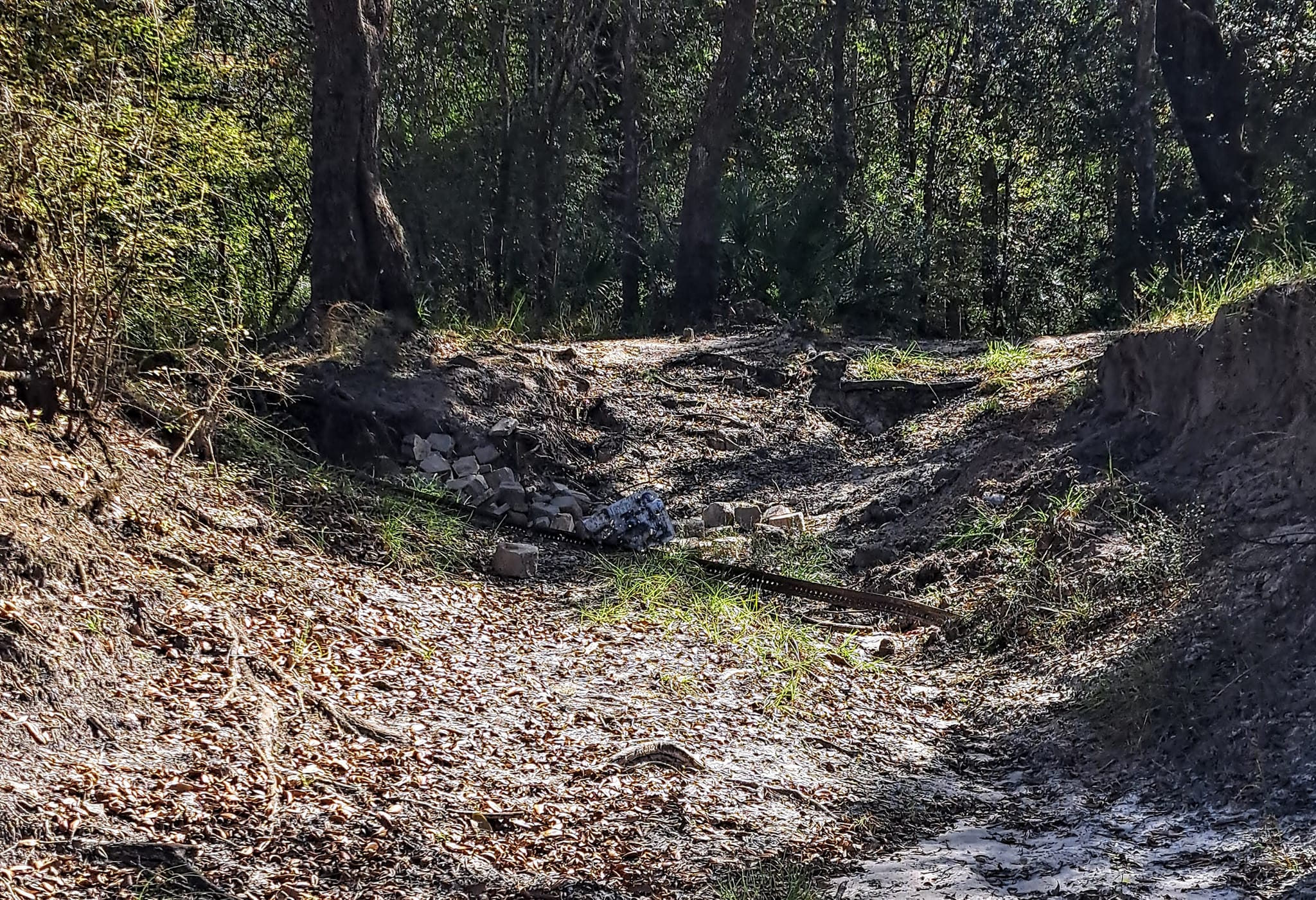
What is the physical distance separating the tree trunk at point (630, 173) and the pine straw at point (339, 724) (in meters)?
9.62

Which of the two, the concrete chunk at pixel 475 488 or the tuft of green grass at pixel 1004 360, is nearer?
the concrete chunk at pixel 475 488

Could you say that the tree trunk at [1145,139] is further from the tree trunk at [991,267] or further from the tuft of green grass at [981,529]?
the tuft of green grass at [981,529]

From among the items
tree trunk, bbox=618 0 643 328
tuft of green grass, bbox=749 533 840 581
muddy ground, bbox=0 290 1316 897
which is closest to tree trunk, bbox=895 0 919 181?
tree trunk, bbox=618 0 643 328

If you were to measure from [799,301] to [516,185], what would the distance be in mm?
5614

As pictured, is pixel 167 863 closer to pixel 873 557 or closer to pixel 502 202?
pixel 873 557

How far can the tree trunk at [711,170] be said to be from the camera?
1310 cm

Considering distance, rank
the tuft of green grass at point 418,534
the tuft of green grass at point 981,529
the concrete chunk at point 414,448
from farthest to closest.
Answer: the concrete chunk at point 414,448 → the tuft of green grass at point 981,529 → the tuft of green grass at point 418,534

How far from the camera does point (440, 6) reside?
1745 cm

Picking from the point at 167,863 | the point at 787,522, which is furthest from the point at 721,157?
the point at 167,863

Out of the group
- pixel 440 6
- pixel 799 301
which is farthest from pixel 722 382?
pixel 440 6

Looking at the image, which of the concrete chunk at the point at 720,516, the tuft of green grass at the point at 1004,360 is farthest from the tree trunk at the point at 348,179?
the tuft of green grass at the point at 1004,360

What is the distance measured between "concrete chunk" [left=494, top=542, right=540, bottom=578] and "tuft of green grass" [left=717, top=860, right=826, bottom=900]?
301 cm

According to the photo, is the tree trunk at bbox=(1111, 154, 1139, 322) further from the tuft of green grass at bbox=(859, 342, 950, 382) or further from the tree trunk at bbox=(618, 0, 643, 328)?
the tree trunk at bbox=(618, 0, 643, 328)

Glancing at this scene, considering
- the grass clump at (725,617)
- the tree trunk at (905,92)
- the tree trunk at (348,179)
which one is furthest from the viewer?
the tree trunk at (905,92)
